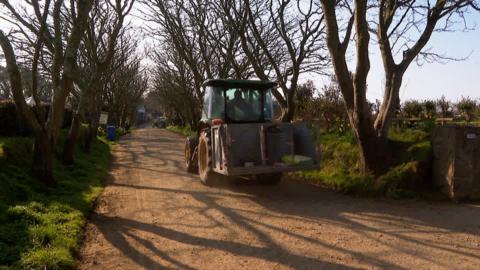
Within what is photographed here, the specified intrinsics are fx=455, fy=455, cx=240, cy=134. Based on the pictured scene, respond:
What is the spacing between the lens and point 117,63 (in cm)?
2886

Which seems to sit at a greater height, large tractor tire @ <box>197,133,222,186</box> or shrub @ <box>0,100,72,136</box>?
shrub @ <box>0,100,72,136</box>

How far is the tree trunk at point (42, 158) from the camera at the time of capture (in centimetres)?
944

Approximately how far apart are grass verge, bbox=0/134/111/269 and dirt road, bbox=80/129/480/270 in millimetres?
309

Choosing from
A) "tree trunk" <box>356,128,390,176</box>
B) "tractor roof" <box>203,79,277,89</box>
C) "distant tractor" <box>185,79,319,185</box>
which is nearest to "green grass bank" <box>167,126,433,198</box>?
"tree trunk" <box>356,128,390,176</box>

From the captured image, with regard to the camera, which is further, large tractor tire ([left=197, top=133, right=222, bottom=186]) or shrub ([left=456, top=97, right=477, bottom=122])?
shrub ([left=456, top=97, right=477, bottom=122])

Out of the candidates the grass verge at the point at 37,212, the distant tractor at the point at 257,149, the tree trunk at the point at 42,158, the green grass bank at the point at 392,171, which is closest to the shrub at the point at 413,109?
the green grass bank at the point at 392,171

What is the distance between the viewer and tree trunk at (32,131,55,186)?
31.0 ft

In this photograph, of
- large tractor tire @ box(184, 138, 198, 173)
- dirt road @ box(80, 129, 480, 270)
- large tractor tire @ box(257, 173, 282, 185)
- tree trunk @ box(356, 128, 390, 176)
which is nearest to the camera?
dirt road @ box(80, 129, 480, 270)

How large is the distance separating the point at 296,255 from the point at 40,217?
4001 millimetres

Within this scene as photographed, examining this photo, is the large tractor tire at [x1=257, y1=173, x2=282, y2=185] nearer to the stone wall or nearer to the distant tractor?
the distant tractor

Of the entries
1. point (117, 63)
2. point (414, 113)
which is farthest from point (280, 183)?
point (117, 63)

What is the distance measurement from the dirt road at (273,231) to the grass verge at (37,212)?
0.31 meters

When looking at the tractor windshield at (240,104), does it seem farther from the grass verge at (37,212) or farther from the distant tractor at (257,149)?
the grass verge at (37,212)

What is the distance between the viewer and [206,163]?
10500 millimetres
